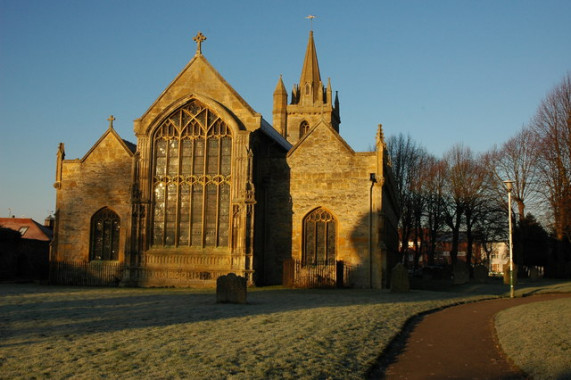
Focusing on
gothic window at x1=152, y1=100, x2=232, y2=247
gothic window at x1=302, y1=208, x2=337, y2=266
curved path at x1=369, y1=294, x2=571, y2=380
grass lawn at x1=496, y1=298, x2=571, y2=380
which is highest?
gothic window at x1=152, y1=100, x2=232, y2=247

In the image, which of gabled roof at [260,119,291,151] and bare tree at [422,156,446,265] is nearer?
gabled roof at [260,119,291,151]

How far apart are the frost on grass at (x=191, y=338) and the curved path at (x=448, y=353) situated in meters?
0.43

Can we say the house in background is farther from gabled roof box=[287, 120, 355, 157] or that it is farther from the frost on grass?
the frost on grass

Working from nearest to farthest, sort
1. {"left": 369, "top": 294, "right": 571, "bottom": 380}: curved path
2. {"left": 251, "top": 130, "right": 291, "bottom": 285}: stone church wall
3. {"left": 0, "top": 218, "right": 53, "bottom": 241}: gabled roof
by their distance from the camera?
{"left": 369, "top": 294, "right": 571, "bottom": 380}: curved path
{"left": 251, "top": 130, "right": 291, "bottom": 285}: stone church wall
{"left": 0, "top": 218, "right": 53, "bottom": 241}: gabled roof

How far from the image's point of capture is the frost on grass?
884 cm

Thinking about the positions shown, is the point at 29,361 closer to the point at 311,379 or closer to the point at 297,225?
the point at 311,379

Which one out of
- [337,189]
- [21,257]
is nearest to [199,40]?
[337,189]

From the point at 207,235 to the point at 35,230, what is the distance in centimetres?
3278

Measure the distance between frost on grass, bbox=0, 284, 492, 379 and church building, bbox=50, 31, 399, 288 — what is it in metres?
9.99

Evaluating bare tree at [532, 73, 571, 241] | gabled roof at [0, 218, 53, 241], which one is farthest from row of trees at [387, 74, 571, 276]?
gabled roof at [0, 218, 53, 241]

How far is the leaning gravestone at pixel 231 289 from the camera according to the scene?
1859 cm

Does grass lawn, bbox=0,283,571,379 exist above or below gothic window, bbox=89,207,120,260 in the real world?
below

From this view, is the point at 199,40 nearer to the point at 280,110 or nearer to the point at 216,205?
the point at 216,205

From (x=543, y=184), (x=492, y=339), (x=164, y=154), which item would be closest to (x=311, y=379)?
(x=492, y=339)
